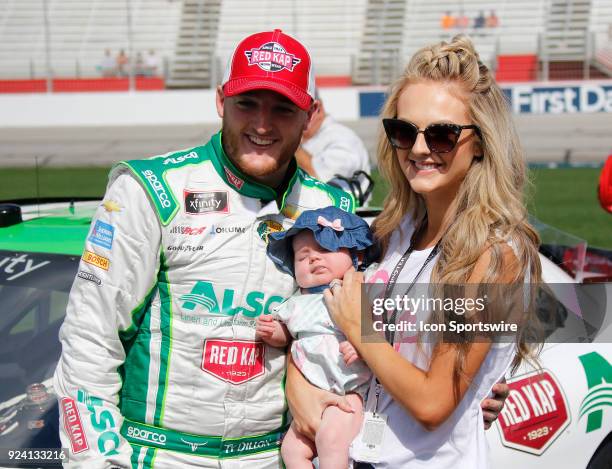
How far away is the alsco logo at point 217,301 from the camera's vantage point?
7.64ft

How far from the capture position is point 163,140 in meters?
20.6

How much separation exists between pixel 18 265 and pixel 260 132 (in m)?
1.15

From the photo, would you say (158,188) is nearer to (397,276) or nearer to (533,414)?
(397,276)

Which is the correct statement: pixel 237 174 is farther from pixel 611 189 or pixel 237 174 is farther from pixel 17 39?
pixel 17 39

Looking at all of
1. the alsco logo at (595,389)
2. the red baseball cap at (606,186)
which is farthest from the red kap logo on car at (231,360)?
the red baseball cap at (606,186)

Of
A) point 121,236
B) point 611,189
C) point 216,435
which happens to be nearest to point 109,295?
point 121,236

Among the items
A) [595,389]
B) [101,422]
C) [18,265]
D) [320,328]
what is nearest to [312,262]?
[320,328]

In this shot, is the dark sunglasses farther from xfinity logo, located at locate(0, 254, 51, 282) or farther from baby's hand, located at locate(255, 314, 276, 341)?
xfinity logo, located at locate(0, 254, 51, 282)

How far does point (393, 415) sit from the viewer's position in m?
2.28

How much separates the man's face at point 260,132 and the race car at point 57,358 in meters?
0.90

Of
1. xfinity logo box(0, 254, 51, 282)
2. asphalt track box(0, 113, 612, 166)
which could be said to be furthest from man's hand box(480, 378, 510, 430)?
asphalt track box(0, 113, 612, 166)

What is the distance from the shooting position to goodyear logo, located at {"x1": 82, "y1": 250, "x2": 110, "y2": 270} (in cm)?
226

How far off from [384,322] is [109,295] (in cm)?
69

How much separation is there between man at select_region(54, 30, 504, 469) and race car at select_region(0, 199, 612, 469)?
527 millimetres
